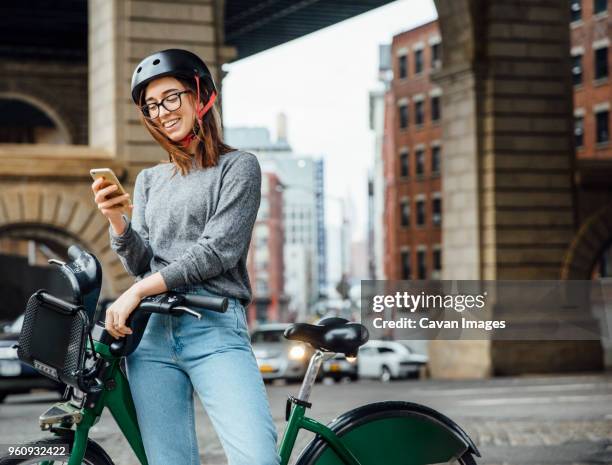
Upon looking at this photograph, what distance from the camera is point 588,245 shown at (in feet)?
80.5

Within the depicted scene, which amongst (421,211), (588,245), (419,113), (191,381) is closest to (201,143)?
(191,381)

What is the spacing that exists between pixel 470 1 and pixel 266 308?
392 feet

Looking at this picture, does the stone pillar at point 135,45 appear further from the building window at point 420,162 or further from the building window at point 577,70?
the building window at point 420,162

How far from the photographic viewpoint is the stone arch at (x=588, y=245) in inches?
954

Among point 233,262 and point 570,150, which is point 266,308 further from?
point 233,262

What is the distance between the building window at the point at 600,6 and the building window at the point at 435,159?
15.2m

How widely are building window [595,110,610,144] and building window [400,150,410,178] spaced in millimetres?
17424

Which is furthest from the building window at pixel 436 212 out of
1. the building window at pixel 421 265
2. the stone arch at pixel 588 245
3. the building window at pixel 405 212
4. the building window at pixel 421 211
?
the stone arch at pixel 588 245

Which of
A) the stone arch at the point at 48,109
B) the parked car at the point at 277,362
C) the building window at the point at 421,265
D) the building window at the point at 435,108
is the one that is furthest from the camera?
the building window at the point at 421,265

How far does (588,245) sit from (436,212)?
4195 cm

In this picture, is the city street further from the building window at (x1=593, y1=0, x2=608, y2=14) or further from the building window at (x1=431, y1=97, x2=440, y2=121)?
the building window at (x1=431, y1=97, x2=440, y2=121)

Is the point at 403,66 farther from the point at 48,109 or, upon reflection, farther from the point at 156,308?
the point at 156,308

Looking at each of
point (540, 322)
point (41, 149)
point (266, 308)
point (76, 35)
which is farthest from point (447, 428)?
point (266, 308)

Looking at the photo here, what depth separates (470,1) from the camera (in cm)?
2362
